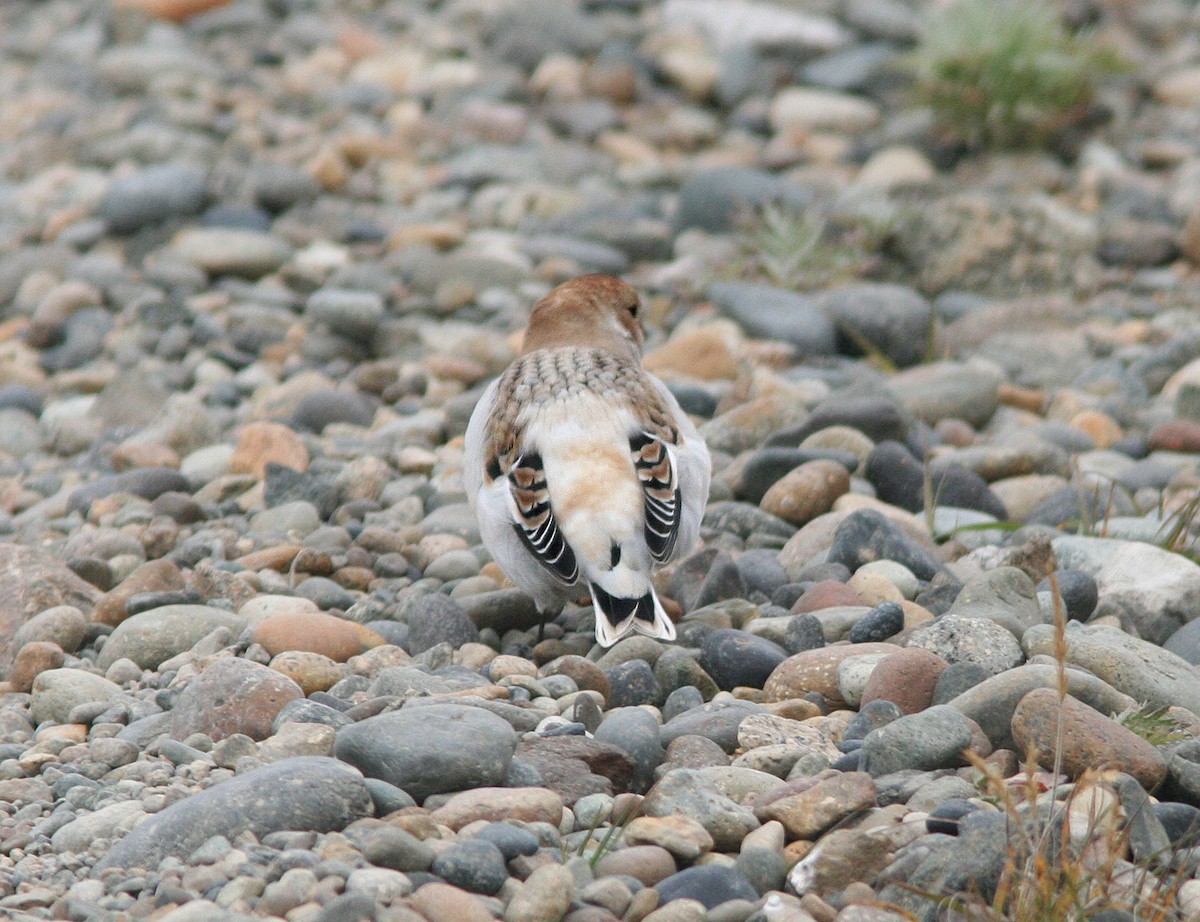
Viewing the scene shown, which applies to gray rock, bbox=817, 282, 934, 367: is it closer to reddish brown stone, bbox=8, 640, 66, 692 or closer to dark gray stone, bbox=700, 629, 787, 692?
dark gray stone, bbox=700, 629, 787, 692

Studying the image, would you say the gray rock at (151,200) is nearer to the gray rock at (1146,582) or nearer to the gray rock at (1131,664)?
the gray rock at (1146,582)

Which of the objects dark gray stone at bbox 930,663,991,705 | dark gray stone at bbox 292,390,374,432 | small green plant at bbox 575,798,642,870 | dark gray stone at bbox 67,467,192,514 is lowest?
dark gray stone at bbox 292,390,374,432

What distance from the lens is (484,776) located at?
3.49 meters

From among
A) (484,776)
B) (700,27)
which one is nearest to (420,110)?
(700,27)

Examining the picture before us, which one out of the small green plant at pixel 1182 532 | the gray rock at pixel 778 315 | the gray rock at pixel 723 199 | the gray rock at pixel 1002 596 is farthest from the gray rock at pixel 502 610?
the gray rock at pixel 723 199

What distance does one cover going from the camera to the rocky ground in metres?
3.28

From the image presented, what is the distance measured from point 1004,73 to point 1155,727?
729 centimetres

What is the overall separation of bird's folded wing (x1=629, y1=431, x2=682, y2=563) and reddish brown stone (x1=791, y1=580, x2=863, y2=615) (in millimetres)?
455

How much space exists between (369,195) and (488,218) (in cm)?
83

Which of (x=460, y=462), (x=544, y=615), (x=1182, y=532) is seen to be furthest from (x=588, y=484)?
(x=1182, y=532)

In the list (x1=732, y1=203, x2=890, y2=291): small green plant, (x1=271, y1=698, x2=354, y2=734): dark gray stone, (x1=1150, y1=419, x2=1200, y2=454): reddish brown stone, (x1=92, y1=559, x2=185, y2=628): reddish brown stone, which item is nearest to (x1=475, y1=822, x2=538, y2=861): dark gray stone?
(x1=271, y1=698, x2=354, y2=734): dark gray stone

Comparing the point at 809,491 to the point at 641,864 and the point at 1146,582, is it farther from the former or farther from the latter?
the point at 641,864

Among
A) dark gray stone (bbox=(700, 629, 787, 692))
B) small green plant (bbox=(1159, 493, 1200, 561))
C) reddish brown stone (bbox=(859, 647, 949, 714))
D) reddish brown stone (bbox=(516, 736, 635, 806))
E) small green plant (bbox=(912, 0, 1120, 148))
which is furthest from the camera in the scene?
small green plant (bbox=(912, 0, 1120, 148))

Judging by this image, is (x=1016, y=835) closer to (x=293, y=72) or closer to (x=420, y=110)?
(x=420, y=110)
